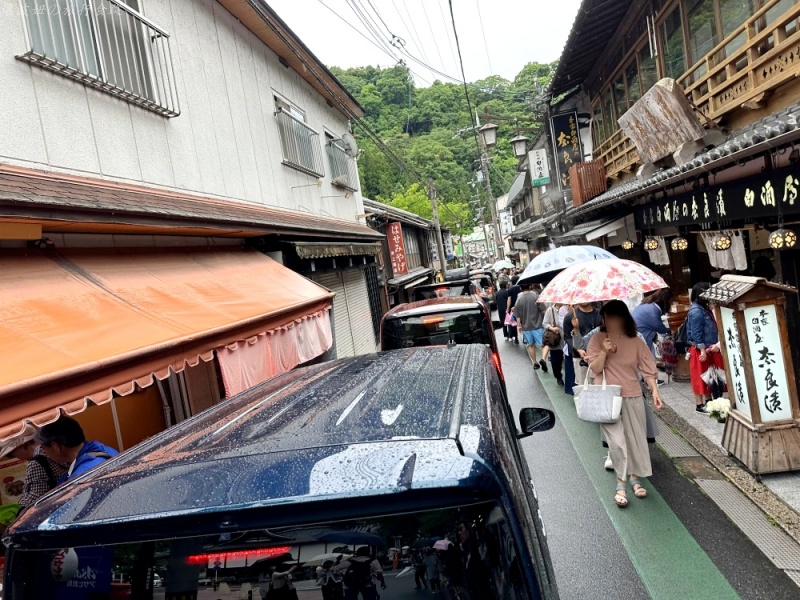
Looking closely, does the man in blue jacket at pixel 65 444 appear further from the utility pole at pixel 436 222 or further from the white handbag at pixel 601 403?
the utility pole at pixel 436 222

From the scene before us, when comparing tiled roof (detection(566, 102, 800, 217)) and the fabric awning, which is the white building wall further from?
tiled roof (detection(566, 102, 800, 217))

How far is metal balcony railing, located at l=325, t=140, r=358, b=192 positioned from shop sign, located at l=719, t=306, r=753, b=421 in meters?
10.8

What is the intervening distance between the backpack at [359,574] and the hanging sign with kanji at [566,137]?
1781 cm

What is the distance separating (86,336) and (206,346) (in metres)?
1.07

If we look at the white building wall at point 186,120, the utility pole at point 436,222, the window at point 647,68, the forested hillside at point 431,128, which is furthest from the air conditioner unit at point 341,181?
the utility pole at point 436,222

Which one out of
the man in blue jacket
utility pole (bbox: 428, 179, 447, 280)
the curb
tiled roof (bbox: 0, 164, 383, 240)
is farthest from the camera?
utility pole (bbox: 428, 179, 447, 280)

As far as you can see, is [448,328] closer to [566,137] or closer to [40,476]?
[40,476]

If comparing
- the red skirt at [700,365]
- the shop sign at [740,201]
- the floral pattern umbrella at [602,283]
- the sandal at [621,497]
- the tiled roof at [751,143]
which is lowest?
the sandal at [621,497]

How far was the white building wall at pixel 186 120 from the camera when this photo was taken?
196 inches

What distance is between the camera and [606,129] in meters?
16.4

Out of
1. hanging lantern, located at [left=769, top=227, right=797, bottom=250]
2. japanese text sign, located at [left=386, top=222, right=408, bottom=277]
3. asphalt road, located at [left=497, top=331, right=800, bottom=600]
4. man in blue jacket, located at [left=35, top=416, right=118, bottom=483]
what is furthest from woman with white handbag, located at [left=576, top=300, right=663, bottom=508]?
japanese text sign, located at [left=386, top=222, right=408, bottom=277]

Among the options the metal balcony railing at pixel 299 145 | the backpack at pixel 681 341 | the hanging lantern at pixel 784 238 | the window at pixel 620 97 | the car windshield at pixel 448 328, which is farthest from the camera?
the window at pixel 620 97

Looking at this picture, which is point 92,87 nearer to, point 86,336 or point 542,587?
point 86,336

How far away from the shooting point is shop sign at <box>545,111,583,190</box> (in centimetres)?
1783
